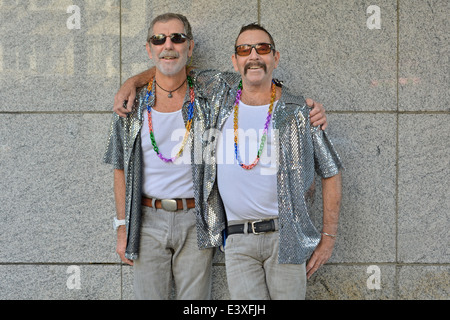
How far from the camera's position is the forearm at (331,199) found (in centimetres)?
402

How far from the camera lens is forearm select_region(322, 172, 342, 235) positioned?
4023 mm

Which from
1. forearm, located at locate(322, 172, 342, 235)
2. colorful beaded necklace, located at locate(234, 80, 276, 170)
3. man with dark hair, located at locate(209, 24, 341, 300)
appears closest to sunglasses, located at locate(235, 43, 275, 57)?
man with dark hair, located at locate(209, 24, 341, 300)

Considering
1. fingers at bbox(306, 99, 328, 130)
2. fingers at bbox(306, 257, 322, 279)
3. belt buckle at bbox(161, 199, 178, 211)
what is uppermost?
fingers at bbox(306, 99, 328, 130)

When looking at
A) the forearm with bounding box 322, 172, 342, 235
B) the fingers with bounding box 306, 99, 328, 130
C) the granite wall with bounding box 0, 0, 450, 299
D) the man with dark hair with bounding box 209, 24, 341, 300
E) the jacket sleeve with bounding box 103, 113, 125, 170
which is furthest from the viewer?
the granite wall with bounding box 0, 0, 450, 299

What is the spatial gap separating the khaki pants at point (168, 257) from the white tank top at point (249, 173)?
351mm

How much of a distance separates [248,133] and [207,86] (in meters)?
0.51

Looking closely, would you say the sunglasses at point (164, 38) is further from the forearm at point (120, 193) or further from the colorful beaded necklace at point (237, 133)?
the forearm at point (120, 193)

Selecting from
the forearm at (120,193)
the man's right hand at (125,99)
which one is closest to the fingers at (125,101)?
the man's right hand at (125,99)

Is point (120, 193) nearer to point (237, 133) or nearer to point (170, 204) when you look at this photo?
point (170, 204)

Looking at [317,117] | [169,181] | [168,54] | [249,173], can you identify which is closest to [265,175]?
[249,173]

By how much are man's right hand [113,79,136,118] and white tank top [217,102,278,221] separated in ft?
2.31

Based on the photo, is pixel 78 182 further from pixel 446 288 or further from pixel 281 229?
pixel 446 288

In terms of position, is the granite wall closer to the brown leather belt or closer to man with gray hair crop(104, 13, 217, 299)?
man with gray hair crop(104, 13, 217, 299)

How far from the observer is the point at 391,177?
4.72 m
